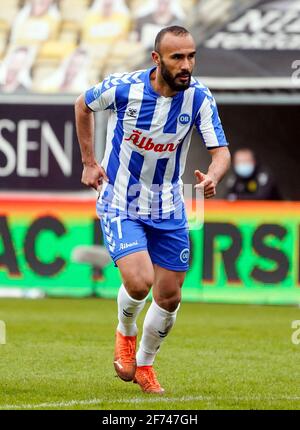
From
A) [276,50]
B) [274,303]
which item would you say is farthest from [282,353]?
[276,50]

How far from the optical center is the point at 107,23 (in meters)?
19.2

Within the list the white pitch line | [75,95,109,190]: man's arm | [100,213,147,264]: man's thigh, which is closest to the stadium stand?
[75,95,109,190]: man's arm

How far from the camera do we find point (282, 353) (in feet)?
32.2

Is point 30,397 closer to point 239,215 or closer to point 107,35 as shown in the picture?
point 239,215

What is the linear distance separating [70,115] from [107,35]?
3.30 metres

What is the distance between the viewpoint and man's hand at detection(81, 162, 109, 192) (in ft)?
24.0

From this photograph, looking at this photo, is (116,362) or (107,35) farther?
(107,35)

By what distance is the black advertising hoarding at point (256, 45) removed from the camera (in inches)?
599

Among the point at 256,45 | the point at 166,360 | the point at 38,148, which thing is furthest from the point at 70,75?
the point at 166,360

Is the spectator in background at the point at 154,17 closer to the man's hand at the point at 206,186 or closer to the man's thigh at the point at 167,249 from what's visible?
the man's thigh at the point at 167,249

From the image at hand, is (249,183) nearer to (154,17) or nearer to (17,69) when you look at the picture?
(154,17)

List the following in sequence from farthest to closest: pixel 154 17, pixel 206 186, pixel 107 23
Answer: pixel 107 23
pixel 154 17
pixel 206 186

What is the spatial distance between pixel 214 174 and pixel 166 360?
2.55 m
